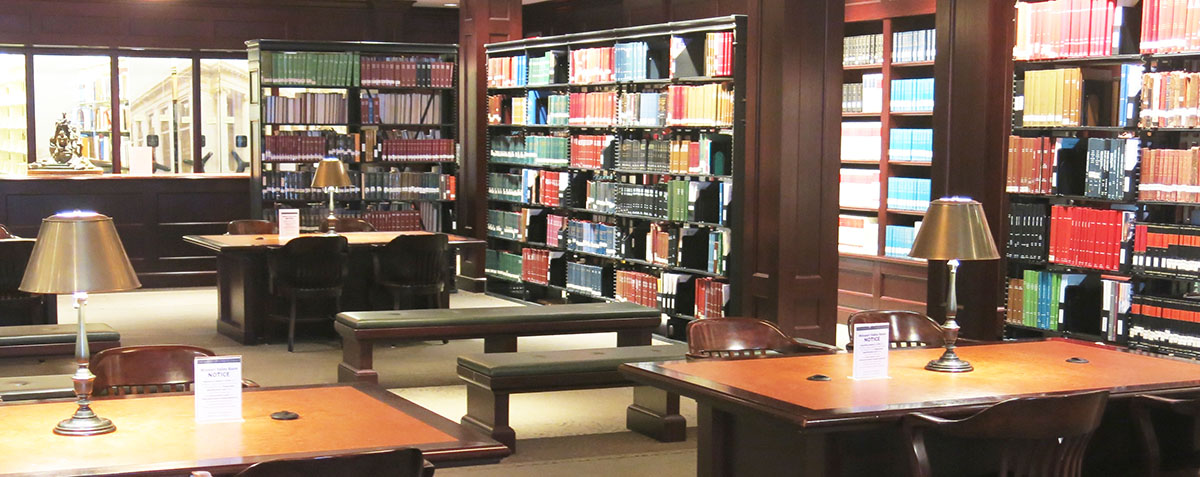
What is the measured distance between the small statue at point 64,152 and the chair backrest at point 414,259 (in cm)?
432

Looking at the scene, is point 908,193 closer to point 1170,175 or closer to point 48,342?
point 1170,175

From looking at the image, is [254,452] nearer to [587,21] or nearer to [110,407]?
[110,407]

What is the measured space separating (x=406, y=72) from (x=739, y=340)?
7784 mm

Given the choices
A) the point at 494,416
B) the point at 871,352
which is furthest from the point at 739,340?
the point at 494,416

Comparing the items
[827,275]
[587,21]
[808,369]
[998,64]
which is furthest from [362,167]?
[808,369]

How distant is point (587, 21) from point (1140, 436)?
9052 mm

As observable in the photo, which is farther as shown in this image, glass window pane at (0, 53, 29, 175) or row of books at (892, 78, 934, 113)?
glass window pane at (0, 53, 29, 175)

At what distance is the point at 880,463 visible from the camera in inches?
165

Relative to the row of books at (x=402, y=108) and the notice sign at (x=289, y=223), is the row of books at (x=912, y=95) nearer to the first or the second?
the notice sign at (x=289, y=223)

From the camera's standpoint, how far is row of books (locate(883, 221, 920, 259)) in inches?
388

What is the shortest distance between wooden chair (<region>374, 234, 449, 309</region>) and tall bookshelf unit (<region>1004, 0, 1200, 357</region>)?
3.83 metres

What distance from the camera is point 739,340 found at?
517 centimetres

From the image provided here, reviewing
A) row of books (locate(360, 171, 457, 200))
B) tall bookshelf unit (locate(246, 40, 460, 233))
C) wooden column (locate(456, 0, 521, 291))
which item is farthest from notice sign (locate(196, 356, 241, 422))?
row of books (locate(360, 171, 457, 200))

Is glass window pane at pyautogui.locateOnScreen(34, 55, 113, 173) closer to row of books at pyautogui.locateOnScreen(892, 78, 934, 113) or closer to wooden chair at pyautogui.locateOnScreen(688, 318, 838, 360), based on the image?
row of books at pyautogui.locateOnScreen(892, 78, 934, 113)
